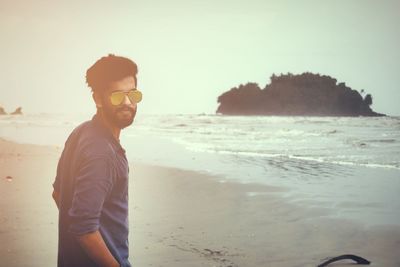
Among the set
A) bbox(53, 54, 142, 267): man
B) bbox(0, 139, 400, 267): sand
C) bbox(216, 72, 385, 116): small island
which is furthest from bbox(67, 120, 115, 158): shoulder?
bbox(216, 72, 385, 116): small island

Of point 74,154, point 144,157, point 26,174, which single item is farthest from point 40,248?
point 144,157

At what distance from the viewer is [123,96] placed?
2.00 metres

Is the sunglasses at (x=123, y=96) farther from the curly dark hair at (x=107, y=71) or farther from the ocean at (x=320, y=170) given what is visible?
the ocean at (x=320, y=170)

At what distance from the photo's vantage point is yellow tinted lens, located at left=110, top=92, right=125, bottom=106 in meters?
1.97

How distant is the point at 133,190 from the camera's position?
7324 mm

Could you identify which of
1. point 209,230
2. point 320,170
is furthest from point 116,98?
point 320,170

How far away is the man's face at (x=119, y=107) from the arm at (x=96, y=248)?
0.50 metres

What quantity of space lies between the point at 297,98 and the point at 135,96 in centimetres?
6618

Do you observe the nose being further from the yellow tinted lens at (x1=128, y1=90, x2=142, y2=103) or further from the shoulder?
the shoulder

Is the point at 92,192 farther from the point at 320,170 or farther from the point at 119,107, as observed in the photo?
the point at 320,170

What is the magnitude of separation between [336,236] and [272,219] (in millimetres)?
872

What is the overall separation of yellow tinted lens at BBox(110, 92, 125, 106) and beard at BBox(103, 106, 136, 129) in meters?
0.02

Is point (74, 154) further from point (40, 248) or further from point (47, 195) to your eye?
point (47, 195)

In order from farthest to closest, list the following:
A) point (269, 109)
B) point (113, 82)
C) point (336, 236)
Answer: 1. point (269, 109)
2. point (336, 236)
3. point (113, 82)
